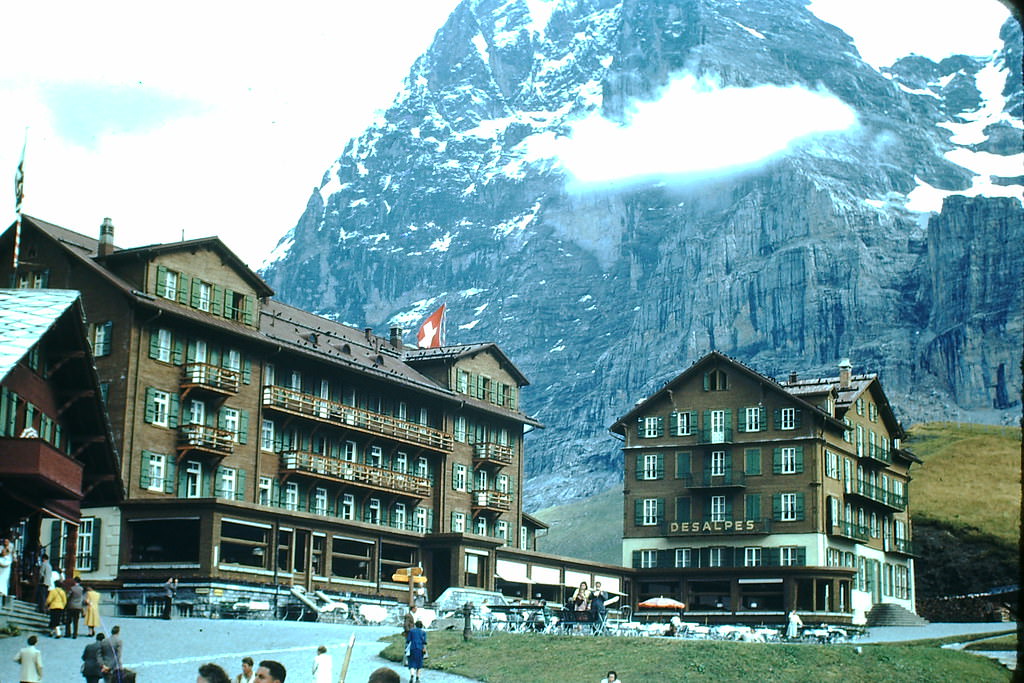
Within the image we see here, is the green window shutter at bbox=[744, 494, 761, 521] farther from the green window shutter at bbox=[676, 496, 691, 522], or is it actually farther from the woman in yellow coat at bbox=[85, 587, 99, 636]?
→ the woman in yellow coat at bbox=[85, 587, 99, 636]

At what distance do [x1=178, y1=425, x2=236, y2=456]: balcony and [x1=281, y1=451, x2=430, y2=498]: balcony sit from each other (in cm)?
643

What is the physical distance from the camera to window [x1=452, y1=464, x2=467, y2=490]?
95375 mm

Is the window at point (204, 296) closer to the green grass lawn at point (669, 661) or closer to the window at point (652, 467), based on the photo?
the green grass lawn at point (669, 661)

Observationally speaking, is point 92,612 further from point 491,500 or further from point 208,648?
point 491,500

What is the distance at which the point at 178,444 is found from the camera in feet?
240

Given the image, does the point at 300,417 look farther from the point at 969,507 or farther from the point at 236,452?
the point at 969,507

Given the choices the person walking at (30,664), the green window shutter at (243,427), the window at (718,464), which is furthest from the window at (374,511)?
the person walking at (30,664)

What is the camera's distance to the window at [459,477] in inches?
3755

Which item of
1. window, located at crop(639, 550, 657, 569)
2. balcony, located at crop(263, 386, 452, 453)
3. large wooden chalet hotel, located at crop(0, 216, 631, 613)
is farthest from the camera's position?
window, located at crop(639, 550, 657, 569)

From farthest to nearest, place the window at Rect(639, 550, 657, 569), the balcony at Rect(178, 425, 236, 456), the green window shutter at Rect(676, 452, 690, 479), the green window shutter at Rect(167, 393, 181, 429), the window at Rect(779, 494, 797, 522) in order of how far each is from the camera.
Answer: the window at Rect(639, 550, 657, 569)
the green window shutter at Rect(676, 452, 690, 479)
the window at Rect(779, 494, 797, 522)
the green window shutter at Rect(167, 393, 181, 429)
the balcony at Rect(178, 425, 236, 456)

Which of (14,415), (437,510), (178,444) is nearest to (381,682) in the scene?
(14,415)

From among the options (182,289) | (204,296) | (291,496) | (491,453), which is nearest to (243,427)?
(291,496)

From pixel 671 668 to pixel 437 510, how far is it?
47972 millimetres

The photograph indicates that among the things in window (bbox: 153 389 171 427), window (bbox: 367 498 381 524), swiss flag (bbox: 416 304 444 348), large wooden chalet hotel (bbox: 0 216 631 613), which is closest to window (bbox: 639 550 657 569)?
large wooden chalet hotel (bbox: 0 216 631 613)
